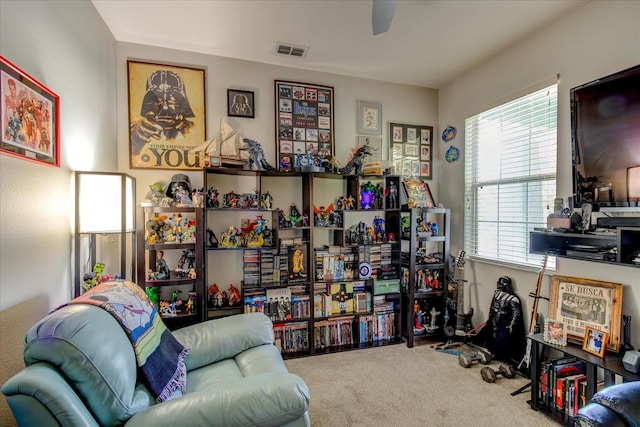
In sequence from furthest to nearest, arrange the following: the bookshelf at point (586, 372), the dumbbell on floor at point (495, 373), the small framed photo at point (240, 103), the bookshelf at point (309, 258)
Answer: the small framed photo at point (240, 103), the bookshelf at point (309, 258), the dumbbell on floor at point (495, 373), the bookshelf at point (586, 372)

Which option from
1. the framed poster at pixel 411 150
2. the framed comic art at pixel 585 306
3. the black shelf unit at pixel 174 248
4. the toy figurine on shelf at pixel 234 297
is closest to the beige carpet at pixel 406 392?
the framed comic art at pixel 585 306

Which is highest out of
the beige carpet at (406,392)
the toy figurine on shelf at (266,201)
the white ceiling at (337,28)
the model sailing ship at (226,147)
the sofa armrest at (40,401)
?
the white ceiling at (337,28)

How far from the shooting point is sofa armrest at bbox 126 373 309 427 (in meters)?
1.09

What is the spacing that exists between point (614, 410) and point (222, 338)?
72.6 inches

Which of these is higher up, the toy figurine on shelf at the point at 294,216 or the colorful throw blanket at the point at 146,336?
the toy figurine on shelf at the point at 294,216

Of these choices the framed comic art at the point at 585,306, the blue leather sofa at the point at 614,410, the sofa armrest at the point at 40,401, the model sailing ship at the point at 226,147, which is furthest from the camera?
the model sailing ship at the point at 226,147

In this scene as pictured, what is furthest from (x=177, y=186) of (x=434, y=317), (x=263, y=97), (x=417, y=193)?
(x=434, y=317)

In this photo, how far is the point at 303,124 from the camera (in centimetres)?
313

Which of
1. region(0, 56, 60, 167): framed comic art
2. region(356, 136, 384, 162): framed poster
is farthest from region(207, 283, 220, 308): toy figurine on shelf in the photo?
region(356, 136, 384, 162): framed poster

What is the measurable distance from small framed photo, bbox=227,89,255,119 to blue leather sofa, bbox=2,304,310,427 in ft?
7.07

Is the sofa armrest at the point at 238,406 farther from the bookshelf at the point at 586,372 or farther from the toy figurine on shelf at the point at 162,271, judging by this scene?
the bookshelf at the point at 586,372

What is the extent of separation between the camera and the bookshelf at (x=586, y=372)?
1733 mm

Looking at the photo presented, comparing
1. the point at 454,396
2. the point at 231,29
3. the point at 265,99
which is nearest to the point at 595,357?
the point at 454,396

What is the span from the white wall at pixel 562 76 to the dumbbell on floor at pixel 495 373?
1.76 ft
